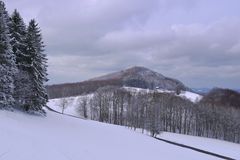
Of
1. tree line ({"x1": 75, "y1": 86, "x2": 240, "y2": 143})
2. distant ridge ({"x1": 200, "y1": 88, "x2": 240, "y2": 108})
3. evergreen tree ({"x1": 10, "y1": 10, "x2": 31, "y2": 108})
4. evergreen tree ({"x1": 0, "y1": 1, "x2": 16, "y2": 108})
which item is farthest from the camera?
distant ridge ({"x1": 200, "y1": 88, "x2": 240, "y2": 108})

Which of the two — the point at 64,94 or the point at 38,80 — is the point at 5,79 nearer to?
the point at 38,80

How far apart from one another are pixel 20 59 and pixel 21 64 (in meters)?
1.01

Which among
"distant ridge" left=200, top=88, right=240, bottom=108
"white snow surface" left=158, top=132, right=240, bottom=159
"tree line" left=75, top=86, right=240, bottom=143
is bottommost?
"white snow surface" left=158, top=132, right=240, bottom=159

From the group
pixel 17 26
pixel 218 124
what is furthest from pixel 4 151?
pixel 218 124

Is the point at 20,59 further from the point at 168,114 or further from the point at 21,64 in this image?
the point at 168,114

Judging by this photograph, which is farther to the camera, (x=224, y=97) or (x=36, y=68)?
(x=224, y=97)

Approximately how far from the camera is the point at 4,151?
14.1 meters

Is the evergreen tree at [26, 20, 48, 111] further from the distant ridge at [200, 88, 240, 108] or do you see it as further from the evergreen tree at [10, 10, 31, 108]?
the distant ridge at [200, 88, 240, 108]

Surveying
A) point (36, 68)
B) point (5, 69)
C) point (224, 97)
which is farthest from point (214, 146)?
point (224, 97)

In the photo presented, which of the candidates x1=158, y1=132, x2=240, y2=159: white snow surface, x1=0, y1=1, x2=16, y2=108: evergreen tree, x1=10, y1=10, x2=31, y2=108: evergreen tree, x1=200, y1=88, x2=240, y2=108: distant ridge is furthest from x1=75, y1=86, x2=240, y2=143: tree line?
x1=0, y1=1, x2=16, y2=108: evergreen tree

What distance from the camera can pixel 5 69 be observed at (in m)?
30.4

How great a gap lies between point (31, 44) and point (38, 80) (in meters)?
4.34

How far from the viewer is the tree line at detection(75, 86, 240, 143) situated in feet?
306

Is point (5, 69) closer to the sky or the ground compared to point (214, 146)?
closer to the sky
